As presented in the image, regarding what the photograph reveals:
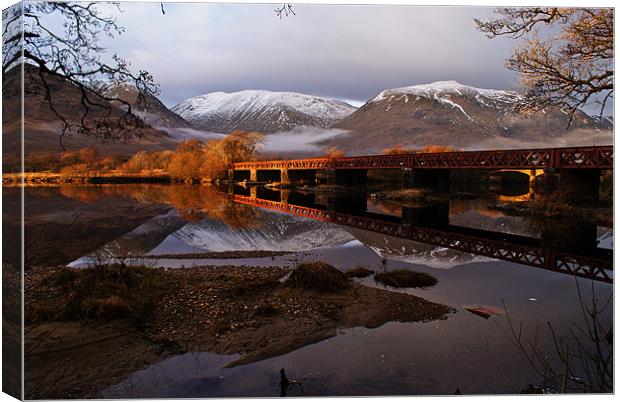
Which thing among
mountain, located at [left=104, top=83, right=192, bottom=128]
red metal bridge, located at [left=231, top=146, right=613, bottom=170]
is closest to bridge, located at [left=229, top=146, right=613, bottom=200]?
red metal bridge, located at [left=231, top=146, right=613, bottom=170]

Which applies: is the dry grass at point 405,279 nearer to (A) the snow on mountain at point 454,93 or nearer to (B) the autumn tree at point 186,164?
(A) the snow on mountain at point 454,93

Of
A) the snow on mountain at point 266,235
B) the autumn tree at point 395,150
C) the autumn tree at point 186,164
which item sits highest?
the autumn tree at point 395,150

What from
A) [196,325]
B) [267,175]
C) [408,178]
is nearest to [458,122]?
[408,178]

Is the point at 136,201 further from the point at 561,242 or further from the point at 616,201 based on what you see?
the point at 616,201

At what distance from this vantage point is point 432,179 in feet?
84.0

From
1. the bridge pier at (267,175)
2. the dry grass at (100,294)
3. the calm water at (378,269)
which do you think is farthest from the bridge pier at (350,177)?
the dry grass at (100,294)

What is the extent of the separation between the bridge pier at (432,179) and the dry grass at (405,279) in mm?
18150

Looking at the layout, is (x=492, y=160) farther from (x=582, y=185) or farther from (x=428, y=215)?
(x=428, y=215)

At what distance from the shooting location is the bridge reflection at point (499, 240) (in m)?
8.57

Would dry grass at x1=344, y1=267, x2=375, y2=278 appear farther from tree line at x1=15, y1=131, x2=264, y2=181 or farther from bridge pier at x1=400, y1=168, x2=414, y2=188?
tree line at x1=15, y1=131, x2=264, y2=181

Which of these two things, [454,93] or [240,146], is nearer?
[454,93]

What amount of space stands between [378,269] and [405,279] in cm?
85

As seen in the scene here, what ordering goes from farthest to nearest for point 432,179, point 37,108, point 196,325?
point 432,179
point 37,108
point 196,325

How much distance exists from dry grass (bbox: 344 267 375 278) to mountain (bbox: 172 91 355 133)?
5.69 m
